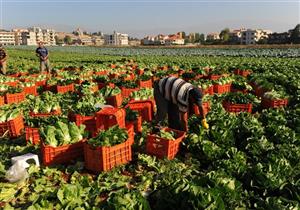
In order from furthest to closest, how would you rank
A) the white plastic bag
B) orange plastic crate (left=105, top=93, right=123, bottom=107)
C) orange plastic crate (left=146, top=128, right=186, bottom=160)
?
orange plastic crate (left=105, top=93, right=123, bottom=107) → orange plastic crate (left=146, top=128, right=186, bottom=160) → the white plastic bag

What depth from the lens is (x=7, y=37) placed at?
561 ft

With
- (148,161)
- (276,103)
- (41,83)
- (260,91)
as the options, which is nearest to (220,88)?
(260,91)

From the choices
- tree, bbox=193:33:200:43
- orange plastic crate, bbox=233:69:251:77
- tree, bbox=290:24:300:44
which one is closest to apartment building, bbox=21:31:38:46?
tree, bbox=193:33:200:43

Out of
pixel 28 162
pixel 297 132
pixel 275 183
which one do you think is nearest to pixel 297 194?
pixel 275 183

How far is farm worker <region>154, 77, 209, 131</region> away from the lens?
611 centimetres

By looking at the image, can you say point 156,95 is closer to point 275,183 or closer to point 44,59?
point 275,183

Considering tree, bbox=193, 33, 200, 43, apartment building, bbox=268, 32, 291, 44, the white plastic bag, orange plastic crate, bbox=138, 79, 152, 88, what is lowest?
the white plastic bag

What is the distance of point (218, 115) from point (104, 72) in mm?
Result: 11739

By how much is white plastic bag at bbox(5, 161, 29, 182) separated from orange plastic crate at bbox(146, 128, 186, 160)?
2.40 m

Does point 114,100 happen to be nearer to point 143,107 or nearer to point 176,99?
point 143,107

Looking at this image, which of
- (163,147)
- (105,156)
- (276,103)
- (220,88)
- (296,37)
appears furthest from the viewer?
(296,37)

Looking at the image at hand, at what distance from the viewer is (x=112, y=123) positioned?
6887 millimetres

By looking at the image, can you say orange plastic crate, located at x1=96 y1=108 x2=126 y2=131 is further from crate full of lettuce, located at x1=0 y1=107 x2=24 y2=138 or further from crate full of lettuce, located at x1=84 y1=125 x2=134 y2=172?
crate full of lettuce, located at x1=0 y1=107 x2=24 y2=138

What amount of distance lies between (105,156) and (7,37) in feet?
614
